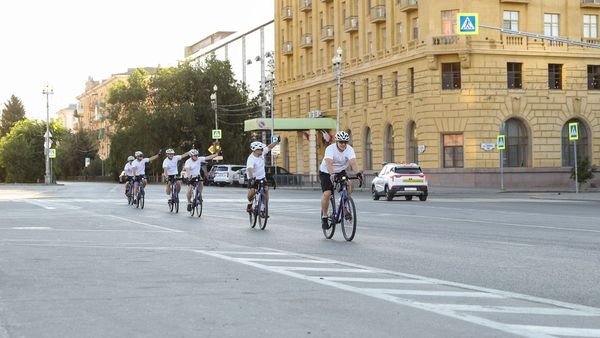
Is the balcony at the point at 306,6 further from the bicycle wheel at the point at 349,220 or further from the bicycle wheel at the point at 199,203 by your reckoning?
the bicycle wheel at the point at 349,220

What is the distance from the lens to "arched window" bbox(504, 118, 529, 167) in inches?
2290

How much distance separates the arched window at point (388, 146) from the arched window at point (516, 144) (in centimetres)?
809

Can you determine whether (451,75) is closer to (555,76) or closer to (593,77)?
(555,76)

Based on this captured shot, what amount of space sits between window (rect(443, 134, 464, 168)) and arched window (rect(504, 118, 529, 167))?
283cm

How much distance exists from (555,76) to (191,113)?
39.3 meters

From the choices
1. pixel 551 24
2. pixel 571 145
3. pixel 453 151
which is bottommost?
pixel 453 151

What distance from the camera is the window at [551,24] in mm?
59438

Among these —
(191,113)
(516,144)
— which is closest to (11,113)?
(191,113)

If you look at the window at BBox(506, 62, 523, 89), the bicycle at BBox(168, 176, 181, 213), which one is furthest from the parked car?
the bicycle at BBox(168, 176, 181, 213)

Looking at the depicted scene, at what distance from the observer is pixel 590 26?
60312 millimetres

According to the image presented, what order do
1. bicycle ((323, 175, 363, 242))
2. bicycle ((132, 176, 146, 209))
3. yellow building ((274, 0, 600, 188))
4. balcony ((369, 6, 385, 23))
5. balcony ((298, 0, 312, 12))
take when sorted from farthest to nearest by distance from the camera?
balcony ((298, 0, 312, 12)) → balcony ((369, 6, 385, 23)) → yellow building ((274, 0, 600, 188)) → bicycle ((132, 176, 146, 209)) → bicycle ((323, 175, 363, 242))

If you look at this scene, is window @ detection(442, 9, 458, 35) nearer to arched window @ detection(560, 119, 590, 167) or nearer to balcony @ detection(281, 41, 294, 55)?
arched window @ detection(560, 119, 590, 167)

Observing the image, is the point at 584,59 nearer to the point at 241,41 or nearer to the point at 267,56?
the point at 267,56

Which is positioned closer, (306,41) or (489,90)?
(489,90)
